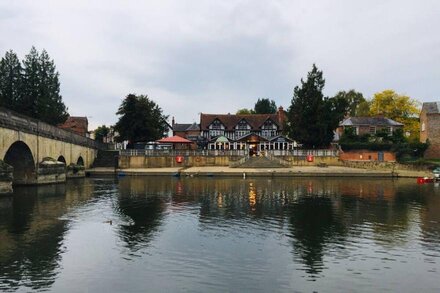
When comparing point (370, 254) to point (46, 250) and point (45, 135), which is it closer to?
point (46, 250)

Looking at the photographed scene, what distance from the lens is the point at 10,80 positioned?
289ft

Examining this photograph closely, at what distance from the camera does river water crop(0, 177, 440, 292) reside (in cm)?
1612

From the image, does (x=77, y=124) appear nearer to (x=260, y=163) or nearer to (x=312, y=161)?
(x=260, y=163)

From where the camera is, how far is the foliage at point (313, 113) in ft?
281

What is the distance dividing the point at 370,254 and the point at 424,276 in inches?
136

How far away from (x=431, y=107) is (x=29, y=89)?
275 feet

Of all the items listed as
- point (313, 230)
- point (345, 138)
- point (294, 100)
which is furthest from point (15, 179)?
point (345, 138)

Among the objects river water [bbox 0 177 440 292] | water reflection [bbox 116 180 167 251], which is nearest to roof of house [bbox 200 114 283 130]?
water reflection [bbox 116 180 167 251]

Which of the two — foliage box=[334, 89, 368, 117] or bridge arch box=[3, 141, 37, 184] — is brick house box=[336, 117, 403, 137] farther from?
bridge arch box=[3, 141, 37, 184]

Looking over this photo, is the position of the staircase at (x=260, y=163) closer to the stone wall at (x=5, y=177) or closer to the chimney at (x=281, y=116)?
the chimney at (x=281, y=116)

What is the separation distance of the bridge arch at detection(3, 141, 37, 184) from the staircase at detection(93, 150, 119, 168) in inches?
1275

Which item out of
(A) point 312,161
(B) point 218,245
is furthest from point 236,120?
(B) point 218,245

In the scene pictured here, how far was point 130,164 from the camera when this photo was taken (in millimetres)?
84812

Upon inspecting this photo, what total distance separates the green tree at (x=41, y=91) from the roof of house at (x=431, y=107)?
76679 mm
